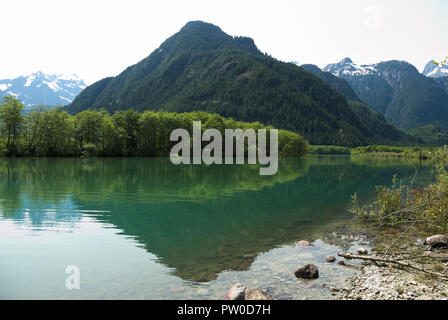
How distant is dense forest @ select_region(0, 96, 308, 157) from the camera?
97688 mm

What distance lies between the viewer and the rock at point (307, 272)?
11.9m

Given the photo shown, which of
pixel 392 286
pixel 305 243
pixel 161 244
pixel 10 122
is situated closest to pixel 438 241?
pixel 305 243

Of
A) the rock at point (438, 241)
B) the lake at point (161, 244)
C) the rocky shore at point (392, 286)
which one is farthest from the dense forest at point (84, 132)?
the rocky shore at point (392, 286)

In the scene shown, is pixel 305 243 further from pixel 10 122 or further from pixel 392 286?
pixel 10 122

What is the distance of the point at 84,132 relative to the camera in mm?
114375

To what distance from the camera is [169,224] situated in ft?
66.4

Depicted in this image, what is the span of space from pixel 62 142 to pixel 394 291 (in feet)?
380

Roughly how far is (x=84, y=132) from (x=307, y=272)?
118 meters

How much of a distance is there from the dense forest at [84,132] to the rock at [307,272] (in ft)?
362

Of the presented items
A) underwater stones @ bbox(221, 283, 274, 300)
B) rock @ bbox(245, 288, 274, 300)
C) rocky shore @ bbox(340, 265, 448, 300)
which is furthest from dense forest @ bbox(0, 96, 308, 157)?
rocky shore @ bbox(340, 265, 448, 300)

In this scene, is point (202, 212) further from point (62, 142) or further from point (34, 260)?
point (62, 142)

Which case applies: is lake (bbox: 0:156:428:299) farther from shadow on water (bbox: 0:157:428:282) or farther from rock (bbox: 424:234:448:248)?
rock (bbox: 424:234:448:248)

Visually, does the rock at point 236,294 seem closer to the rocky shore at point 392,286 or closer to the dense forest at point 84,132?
the rocky shore at point 392,286
